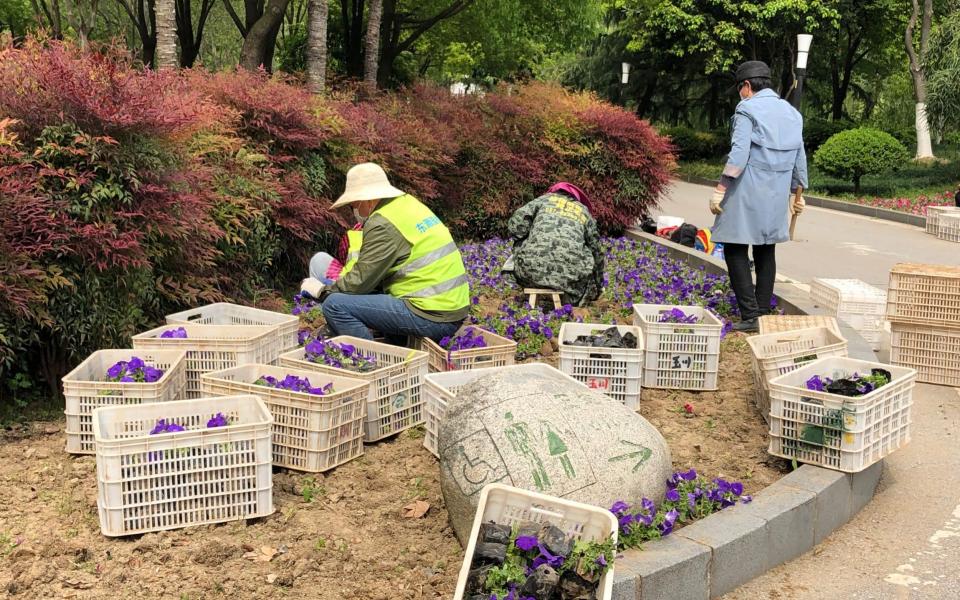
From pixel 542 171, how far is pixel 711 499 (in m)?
9.12

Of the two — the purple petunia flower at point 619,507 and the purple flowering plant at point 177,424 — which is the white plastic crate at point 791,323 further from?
the purple flowering plant at point 177,424

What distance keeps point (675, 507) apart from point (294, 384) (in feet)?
6.58

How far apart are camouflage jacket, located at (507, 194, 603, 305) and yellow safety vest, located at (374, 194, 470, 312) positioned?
80.8 inches

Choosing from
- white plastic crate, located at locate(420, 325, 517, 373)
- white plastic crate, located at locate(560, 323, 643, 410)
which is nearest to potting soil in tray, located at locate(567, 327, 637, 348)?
white plastic crate, located at locate(560, 323, 643, 410)

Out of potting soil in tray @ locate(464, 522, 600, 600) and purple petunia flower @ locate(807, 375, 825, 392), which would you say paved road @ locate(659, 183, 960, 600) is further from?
potting soil in tray @ locate(464, 522, 600, 600)

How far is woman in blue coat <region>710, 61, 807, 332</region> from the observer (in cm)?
729

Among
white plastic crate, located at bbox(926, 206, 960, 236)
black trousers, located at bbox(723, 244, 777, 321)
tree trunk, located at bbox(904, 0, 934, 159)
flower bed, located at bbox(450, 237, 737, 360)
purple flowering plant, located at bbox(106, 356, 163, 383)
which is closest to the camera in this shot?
purple flowering plant, located at bbox(106, 356, 163, 383)

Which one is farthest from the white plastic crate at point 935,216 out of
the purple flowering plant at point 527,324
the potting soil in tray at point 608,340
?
the potting soil in tray at point 608,340

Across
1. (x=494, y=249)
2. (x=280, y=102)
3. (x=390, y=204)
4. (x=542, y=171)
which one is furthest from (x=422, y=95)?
(x=390, y=204)

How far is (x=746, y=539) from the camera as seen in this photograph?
12.4 ft

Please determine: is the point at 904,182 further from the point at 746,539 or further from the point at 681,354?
the point at 746,539

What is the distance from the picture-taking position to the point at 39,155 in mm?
5172

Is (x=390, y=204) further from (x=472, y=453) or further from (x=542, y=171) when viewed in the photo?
(x=542, y=171)

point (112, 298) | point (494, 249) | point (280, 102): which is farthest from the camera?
point (494, 249)
